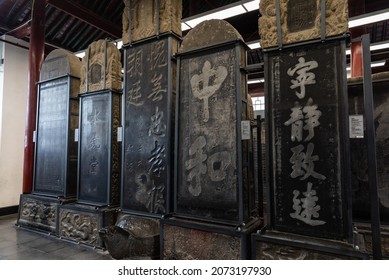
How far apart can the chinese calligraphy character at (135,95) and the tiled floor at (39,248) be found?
2.12 m


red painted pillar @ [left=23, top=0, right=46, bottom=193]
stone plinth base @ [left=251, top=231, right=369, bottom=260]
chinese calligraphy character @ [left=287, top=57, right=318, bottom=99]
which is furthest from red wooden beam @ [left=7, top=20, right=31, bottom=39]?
stone plinth base @ [left=251, top=231, right=369, bottom=260]

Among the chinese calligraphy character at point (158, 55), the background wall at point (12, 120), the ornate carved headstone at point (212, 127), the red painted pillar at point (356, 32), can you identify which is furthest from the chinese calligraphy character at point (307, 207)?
the background wall at point (12, 120)

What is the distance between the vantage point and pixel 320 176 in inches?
94.7

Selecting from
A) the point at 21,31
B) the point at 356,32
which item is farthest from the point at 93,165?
the point at 356,32

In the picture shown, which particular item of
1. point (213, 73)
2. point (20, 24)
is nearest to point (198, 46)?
point (213, 73)

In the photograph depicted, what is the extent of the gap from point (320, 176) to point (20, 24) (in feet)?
24.3

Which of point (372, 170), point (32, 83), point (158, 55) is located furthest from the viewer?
point (32, 83)

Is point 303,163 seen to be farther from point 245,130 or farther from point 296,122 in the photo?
point 245,130

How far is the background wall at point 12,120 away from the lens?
6.06m

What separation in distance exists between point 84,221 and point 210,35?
322 centimetres

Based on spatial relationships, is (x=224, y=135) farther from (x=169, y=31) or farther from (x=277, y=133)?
(x=169, y=31)

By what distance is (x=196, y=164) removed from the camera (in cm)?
307

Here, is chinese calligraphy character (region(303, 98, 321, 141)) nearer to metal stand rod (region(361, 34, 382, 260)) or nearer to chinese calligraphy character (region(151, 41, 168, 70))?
metal stand rod (region(361, 34, 382, 260))

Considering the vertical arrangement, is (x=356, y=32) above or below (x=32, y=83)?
above
